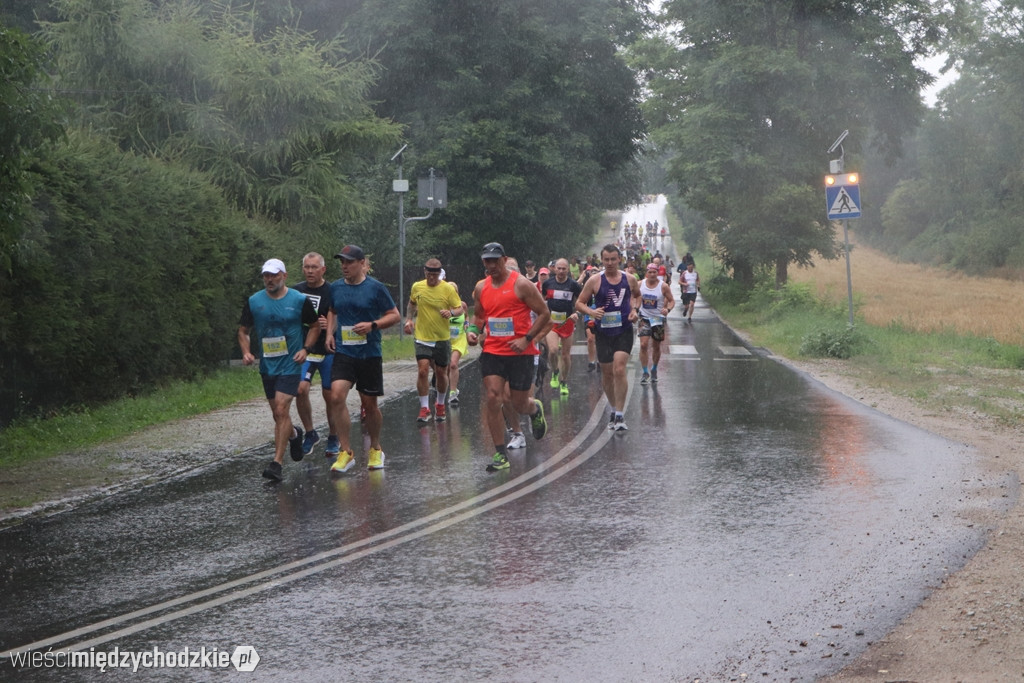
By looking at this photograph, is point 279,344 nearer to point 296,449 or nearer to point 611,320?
point 296,449

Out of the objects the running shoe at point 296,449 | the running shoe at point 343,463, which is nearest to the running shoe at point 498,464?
the running shoe at point 343,463

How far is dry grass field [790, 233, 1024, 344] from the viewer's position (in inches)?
1169

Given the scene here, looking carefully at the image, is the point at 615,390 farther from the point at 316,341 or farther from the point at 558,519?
the point at 558,519

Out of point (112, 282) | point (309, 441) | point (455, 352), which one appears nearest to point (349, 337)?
point (309, 441)

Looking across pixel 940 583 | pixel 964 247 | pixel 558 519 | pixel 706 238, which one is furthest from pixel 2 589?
pixel 706 238

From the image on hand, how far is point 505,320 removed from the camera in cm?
1052

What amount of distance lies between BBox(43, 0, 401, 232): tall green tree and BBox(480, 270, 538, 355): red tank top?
480 inches

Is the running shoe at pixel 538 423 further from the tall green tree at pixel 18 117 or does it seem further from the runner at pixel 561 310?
the tall green tree at pixel 18 117

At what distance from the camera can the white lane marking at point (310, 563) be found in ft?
18.7

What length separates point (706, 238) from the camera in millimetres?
99312

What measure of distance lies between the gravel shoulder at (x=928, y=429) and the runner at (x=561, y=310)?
8.01 feet

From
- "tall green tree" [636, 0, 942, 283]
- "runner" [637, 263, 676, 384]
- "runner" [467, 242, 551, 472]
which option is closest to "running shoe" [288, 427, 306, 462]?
"runner" [467, 242, 551, 472]

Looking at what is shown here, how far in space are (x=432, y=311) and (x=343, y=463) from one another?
3.38 metres

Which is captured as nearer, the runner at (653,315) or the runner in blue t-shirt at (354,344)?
the runner in blue t-shirt at (354,344)
